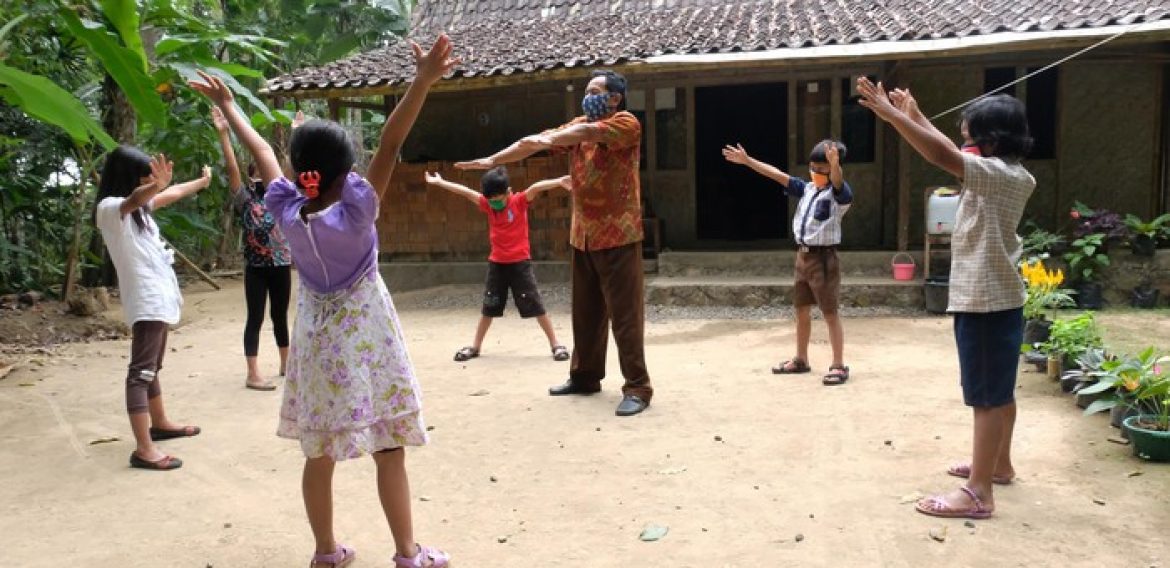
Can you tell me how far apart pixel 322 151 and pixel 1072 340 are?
4.41 metres

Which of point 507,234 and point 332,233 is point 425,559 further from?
point 507,234

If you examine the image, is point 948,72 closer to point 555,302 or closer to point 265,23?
point 555,302

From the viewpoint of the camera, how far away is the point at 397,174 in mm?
10242

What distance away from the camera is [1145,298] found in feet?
26.6

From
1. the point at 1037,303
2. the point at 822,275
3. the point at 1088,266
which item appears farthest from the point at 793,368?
the point at 1088,266

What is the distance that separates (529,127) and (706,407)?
23.2 feet

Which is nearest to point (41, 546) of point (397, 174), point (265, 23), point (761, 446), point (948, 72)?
point (761, 446)

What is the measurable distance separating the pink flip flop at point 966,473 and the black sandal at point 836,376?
1.62m

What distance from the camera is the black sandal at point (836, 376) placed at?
5.14m

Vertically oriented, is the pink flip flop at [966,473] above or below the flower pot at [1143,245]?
below

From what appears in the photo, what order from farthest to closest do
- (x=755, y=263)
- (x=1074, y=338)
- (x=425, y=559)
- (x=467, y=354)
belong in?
(x=755, y=263) → (x=467, y=354) → (x=1074, y=338) → (x=425, y=559)

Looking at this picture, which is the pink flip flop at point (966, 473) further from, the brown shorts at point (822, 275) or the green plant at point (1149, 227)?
the green plant at point (1149, 227)

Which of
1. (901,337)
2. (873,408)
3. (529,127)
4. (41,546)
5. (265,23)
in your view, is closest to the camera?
(41,546)

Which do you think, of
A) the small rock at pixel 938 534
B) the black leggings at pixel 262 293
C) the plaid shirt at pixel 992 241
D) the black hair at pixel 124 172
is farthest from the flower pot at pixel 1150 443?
the black leggings at pixel 262 293
